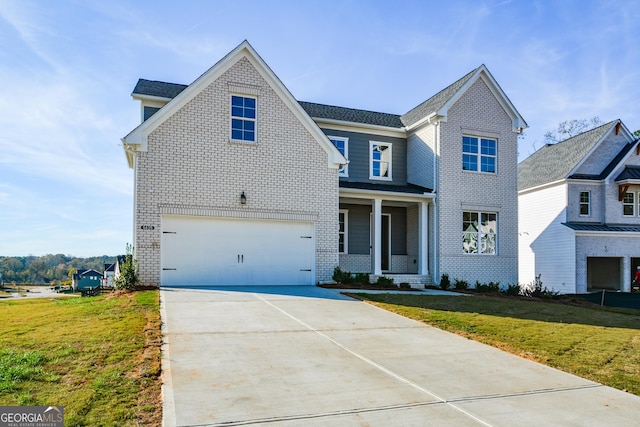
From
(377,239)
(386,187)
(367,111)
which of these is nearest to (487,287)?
(377,239)

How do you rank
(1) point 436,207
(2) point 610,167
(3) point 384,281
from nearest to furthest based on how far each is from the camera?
(3) point 384,281, (1) point 436,207, (2) point 610,167

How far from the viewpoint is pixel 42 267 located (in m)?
96.9

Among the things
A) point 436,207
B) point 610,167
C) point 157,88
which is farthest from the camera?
point 610,167

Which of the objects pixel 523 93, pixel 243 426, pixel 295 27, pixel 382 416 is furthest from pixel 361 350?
pixel 523 93

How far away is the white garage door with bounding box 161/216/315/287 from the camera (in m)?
14.8

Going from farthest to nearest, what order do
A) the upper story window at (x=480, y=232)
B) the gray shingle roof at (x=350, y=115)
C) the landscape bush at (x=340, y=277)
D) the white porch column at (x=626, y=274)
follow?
the white porch column at (x=626, y=274) < the gray shingle roof at (x=350, y=115) < the upper story window at (x=480, y=232) < the landscape bush at (x=340, y=277)

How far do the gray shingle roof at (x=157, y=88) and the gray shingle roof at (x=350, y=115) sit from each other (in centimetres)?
526

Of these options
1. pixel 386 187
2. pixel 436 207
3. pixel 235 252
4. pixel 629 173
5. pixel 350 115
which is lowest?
pixel 235 252

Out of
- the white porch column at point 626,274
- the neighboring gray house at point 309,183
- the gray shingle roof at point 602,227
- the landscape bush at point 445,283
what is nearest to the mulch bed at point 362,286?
the neighboring gray house at point 309,183

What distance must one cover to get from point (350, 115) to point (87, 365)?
16472 mm

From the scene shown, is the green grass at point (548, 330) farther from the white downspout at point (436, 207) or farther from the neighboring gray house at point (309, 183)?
the neighboring gray house at point (309, 183)

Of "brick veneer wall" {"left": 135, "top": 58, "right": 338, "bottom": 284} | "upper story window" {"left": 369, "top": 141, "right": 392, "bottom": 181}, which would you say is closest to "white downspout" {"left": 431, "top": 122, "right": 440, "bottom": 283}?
"upper story window" {"left": 369, "top": 141, "right": 392, "bottom": 181}

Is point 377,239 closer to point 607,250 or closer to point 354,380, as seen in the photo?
point 354,380

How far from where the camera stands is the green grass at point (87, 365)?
186 inches
